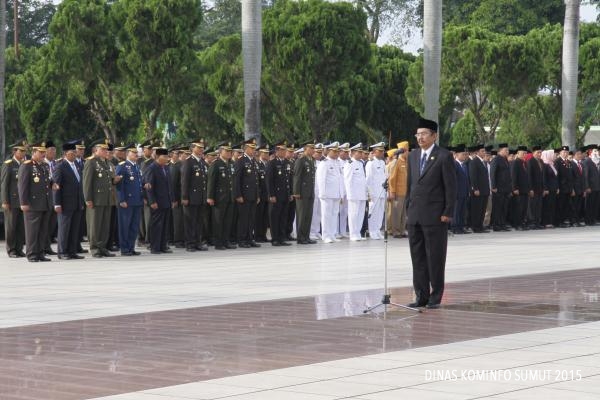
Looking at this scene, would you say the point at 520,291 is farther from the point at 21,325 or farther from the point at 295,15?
the point at 295,15

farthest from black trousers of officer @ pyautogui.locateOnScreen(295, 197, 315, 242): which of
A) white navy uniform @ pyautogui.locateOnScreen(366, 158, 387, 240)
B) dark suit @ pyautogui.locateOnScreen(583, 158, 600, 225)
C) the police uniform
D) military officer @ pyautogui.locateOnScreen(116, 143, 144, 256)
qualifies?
dark suit @ pyautogui.locateOnScreen(583, 158, 600, 225)

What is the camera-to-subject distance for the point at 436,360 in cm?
995

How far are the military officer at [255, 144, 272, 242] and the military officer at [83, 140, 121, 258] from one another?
12.1ft

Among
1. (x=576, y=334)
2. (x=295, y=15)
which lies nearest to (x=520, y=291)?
(x=576, y=334)

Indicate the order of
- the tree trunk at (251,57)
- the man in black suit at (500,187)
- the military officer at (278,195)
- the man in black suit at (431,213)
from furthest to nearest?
1. the man in black suit at (500,187)
2. the tree trunk at (251,57)
3. the military officer at (278,195)
4. the man in black suit at (431,213)

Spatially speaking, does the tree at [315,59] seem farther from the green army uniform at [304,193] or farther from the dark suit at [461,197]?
the green army uniform at [304,193]

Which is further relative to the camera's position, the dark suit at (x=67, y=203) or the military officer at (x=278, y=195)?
the military officer at (x=278, y=195)

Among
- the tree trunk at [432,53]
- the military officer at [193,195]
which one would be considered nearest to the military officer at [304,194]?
the military officer at [193,195]

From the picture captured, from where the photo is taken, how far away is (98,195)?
2098 centimetres

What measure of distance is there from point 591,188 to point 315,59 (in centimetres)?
842

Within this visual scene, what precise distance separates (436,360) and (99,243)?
1202cm

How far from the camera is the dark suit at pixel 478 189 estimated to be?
28.3 m

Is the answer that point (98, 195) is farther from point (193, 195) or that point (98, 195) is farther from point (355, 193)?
point (355, 193)

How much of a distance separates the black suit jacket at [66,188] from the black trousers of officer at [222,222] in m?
3.03
